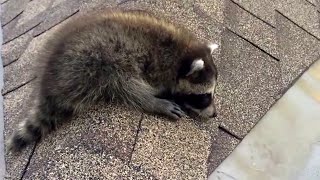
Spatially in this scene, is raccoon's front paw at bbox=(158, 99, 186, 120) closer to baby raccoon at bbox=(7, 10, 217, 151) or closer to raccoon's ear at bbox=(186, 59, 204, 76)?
baby raccoon at bbox=(7, 10, 217, 151)

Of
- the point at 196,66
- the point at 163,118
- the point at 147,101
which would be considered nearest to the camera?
the point at 163,118

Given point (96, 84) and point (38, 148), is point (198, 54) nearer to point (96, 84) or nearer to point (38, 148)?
point (96, 84)

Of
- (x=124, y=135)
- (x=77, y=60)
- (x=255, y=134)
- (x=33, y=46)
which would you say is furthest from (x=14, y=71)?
(x=255, y=134)

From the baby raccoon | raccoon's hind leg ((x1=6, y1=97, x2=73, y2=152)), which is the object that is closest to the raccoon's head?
the baby raccoon

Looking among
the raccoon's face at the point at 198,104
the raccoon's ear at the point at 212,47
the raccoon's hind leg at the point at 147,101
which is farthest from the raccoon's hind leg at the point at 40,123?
the raccoon's ear at the point at 212,47

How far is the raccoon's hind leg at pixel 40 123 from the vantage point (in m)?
2.27

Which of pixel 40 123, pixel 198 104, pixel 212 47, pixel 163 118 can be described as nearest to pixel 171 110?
pixel 163 118

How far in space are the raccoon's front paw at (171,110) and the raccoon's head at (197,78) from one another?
9cm

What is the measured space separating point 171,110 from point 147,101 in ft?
0.36

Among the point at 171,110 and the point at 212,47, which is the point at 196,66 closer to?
the point at 212,47

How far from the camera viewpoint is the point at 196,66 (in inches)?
97.9

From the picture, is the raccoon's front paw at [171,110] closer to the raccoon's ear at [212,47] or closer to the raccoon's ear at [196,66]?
the raccoon's ear at [196,66]

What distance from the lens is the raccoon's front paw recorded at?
2.31 metres

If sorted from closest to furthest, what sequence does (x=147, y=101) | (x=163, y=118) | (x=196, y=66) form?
(x=163, y=118) → (x=147, y=101) → (x=196, y=66)
